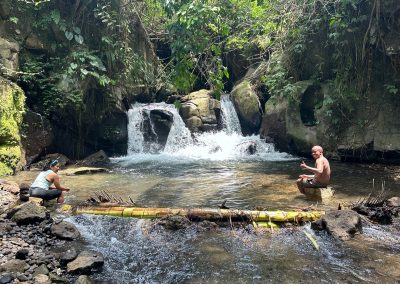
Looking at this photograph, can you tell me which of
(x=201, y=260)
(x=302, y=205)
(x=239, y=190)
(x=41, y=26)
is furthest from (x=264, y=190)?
(x=41, y=26)

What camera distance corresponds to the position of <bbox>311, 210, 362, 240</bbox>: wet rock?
577 cm

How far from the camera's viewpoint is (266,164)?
42.2ft

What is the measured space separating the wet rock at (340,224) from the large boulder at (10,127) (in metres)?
8.83

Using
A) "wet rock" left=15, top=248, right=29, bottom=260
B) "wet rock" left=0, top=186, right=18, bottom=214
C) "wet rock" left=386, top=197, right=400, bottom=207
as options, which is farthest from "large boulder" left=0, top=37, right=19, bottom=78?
"wet rock" left=386, top=197, right=400, bottom=207

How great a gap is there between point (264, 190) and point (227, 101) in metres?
10.1

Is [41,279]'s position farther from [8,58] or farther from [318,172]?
[8,58]

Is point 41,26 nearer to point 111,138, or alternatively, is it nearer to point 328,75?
→ point 111,138

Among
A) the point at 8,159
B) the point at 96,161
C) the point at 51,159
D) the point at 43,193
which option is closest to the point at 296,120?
the point at 96,161

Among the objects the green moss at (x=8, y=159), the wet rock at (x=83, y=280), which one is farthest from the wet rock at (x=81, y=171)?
the wet rock at (x=83, y=280)

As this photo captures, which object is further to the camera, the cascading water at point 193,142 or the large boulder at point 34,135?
the cascading water at point 193,142

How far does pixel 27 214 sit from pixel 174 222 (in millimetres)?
2655

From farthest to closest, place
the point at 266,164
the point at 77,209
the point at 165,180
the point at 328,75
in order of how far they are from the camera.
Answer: the point at 328,75, the point at 266,164, the point at 165,180, the point at 77,209

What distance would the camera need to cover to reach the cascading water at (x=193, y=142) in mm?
15609

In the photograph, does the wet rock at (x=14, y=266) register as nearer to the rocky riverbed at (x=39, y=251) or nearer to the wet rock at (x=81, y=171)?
the rocky riverbed at (x=39, y=251)
